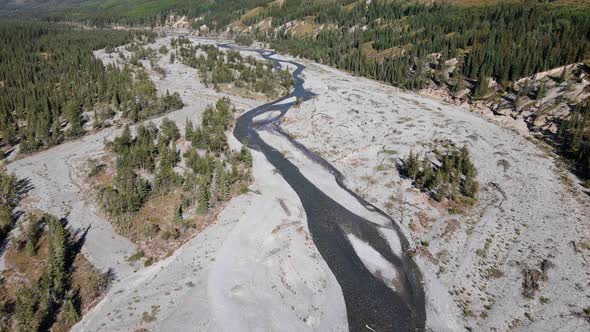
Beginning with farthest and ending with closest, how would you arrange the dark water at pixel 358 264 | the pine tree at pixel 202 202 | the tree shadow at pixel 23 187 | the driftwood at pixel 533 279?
the tree shadow at pixel 23 187 → the pine tree at pixel 202 202 → the driftwood at pixel 533 279 → the dark water at pixel 358 264

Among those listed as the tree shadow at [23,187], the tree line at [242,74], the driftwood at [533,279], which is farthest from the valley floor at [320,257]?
the tree line at [242,74]

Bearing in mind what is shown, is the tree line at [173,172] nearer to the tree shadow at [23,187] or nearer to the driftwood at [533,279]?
the tree shadow at [23,187]

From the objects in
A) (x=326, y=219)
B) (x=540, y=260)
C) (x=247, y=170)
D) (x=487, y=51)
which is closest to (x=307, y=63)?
(x=487, y=51)

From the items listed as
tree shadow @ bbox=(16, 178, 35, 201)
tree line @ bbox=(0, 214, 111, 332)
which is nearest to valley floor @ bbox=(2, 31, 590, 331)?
tree shadow @ bbox=(16, 178, 35, 201)

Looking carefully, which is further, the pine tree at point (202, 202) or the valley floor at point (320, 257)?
the pine tree at point (202, 202)

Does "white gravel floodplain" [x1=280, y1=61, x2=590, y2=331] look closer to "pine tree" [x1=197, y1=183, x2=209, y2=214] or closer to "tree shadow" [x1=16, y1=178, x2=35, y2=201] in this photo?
"pine tree" [x1=197, y1=183, x2=209, y2=214]

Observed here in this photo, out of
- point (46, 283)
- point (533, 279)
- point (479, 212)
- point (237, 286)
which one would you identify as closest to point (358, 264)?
point (237, 286)

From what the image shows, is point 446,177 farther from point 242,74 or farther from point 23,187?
point 242,74
